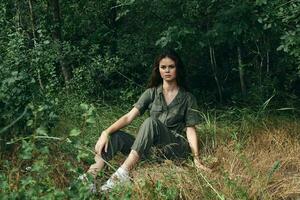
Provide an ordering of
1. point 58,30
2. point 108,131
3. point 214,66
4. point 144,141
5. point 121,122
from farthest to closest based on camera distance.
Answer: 1. point 58,30
2. point 214,66
3. point 121,122
4. point 108,131
5. point 144,141

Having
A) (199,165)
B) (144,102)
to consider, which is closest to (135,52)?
(144,102)

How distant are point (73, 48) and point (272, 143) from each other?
3.63 meters

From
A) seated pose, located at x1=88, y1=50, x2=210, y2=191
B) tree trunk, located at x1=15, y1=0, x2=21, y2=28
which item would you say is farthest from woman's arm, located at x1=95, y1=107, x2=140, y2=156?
tree trunk, located at x1=15, y1=0, x2=21, y2=28

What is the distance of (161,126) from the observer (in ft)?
14.6

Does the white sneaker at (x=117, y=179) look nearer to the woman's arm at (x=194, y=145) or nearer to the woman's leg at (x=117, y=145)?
the woman's leg at (x=117, y=145)

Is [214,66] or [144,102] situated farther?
[214,66]

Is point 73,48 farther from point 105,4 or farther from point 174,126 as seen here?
point 174,126

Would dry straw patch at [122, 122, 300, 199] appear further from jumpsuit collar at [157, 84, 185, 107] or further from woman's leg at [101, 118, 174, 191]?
jumpsuit collar at [157, 84, 185, 107]

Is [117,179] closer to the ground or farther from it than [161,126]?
closer to the ground

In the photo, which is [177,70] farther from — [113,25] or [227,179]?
[113,25]

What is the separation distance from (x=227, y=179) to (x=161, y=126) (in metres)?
0.86

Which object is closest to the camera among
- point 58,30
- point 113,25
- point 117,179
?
point 117,179

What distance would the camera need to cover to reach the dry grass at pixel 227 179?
375 cm

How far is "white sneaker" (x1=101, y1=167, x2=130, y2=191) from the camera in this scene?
3945 millimetres
